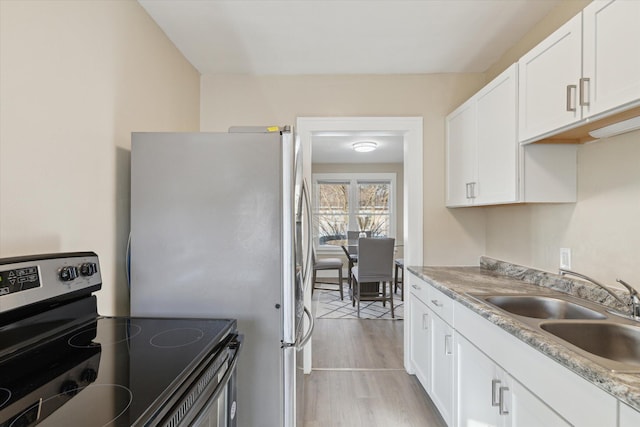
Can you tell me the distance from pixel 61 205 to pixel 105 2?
39.5 inches

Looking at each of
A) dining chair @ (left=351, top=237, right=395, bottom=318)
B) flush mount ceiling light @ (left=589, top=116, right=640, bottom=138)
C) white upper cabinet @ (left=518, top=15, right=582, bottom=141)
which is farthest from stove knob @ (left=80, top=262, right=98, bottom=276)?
dining chair @ (left=351, top=237, right=395, bottom=318)

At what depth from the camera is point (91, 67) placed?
4.84 feet

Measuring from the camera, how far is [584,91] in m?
1.34

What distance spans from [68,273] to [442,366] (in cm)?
196

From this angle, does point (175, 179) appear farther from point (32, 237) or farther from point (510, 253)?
point (510, 253)

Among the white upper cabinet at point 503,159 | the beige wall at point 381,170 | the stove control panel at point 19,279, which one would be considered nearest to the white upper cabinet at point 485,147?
the white upper cabinet at point 503,159

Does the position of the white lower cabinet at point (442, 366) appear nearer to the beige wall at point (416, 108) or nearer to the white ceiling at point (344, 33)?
the beige wall at point (416, 108)

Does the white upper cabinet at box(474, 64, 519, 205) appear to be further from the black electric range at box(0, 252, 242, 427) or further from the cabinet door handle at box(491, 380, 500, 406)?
the black electric range at box(0, 252, 242, 427)

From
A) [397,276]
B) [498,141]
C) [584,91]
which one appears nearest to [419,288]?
[498,141]

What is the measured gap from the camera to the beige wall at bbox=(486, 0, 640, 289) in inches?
56.9

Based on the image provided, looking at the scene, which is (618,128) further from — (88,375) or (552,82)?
(88,375)

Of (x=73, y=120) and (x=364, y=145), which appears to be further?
(x=364, y=145)

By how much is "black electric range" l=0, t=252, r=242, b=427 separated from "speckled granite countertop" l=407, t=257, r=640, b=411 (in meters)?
1.04

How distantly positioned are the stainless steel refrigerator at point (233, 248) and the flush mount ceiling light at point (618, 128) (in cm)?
140
